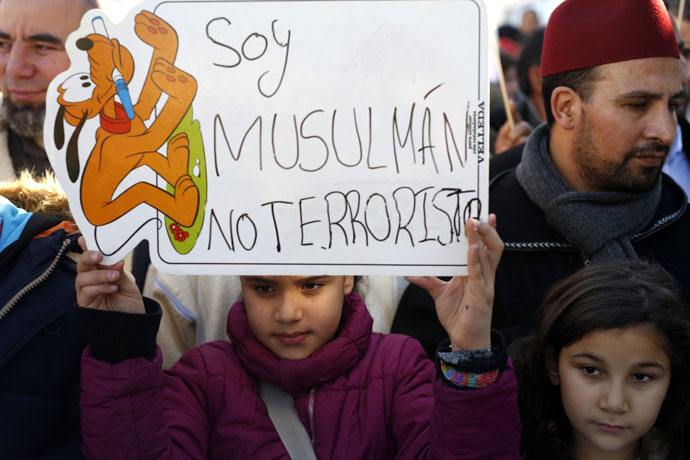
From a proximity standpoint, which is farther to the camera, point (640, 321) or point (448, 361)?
point (640, 321)

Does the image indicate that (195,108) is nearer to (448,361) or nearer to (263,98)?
(263,98)

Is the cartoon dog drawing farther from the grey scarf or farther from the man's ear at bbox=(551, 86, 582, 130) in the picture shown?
the man's ear at bbox=(551, 86, 582, 130)

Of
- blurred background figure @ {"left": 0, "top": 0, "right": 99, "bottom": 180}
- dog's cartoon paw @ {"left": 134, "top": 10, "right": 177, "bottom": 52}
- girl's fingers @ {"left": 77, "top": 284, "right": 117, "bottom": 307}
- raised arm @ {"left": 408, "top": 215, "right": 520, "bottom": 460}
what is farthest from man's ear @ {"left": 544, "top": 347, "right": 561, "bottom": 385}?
blurred background figure @ {"left": 0, "top": 0, "right": 99, "bottom": 180}

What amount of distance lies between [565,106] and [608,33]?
0.30m

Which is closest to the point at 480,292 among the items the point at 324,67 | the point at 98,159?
the point at 324,67

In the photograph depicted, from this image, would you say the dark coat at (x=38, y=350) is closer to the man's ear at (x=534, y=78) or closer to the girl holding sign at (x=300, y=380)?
the girl holding sign at (x=300, y=380)

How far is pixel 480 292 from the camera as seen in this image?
192 cm

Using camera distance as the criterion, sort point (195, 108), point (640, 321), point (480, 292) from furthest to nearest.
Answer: point (640, 321)
point (195, 108)
point (480, 292)

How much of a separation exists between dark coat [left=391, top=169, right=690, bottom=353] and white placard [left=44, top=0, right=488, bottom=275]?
0.75 metres

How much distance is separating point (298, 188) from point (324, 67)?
1.00 ft

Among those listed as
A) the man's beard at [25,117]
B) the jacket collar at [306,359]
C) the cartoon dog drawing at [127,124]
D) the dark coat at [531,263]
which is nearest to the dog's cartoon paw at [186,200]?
the cartoon dog drawing at [127,124]

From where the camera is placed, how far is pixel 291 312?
2240 mm

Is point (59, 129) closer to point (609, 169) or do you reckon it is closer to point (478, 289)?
point (478, 289)

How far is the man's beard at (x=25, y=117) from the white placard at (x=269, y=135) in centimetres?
109
